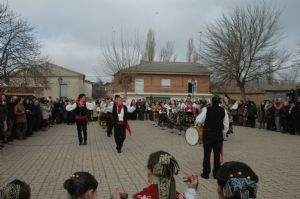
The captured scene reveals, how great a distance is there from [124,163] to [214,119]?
312 cm

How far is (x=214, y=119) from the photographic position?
8.63 meters

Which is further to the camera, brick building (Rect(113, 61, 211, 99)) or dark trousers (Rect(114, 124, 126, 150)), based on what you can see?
brick building (Rect(113, 61, 211, 99))

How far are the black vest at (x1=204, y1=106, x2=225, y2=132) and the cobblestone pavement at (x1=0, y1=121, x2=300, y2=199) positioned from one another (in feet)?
3.62

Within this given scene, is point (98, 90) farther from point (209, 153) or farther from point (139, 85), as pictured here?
point (209, 153)

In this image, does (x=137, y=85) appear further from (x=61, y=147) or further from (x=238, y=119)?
(x=61, y=147)

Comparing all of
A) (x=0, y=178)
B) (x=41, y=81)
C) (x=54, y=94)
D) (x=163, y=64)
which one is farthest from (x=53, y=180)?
(x=54, y=94)

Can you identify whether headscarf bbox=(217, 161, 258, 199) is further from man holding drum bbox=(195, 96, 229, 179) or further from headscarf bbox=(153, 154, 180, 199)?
man holding drum bbox=(195, 96, 229, 179)

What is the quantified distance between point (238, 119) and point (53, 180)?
20.0 metres

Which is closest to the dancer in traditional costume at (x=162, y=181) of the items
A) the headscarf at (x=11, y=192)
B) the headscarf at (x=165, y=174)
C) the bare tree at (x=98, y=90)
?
the headscarf at (x=165, y=174)

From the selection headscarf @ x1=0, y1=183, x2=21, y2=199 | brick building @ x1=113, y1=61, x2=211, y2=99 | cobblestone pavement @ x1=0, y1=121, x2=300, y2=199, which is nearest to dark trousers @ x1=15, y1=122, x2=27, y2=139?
cobblestone pavement @ x1=0, y1=121, x2=300, y2=199

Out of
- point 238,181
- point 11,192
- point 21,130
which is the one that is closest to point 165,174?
point 238,181

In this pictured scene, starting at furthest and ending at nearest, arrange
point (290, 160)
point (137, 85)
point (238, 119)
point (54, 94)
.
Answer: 1. point (54, 94)
2. point (137, 85)
3. point (238, 119)
4. point (290, 160)

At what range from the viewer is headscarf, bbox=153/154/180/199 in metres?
3.49

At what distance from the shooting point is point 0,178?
8.68 meters
